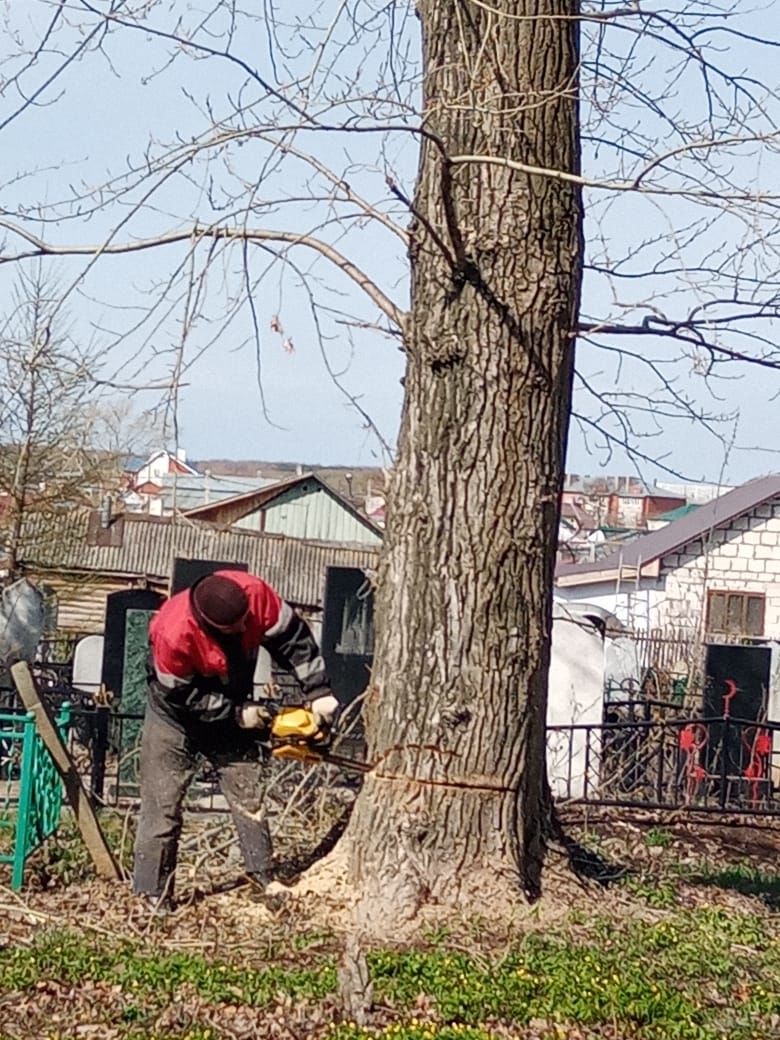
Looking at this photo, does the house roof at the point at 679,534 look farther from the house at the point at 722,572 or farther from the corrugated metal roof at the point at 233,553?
the corrugated metal roof at the point at 233,553

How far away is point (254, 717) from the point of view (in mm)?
6809

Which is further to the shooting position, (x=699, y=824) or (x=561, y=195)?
(x=699, y=824)

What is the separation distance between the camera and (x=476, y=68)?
22.6 feet

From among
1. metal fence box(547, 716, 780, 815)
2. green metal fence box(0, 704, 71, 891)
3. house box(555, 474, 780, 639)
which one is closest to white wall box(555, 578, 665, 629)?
house box(555, 474, 780, 639)

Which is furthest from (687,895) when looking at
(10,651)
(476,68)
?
(10,651)

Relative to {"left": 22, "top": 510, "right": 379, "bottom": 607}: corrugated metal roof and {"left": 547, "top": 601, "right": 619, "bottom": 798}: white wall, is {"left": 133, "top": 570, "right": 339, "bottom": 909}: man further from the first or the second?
{"left": 22, "top": 510, "right": 379, "bottom": 607}: corrugated metal roof

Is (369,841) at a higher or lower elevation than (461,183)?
lower

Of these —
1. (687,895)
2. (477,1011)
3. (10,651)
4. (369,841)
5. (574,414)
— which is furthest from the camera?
(10,651)

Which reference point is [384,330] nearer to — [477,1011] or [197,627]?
[197,627]

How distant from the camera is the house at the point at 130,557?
22047 millimetres

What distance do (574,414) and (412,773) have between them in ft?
8.75

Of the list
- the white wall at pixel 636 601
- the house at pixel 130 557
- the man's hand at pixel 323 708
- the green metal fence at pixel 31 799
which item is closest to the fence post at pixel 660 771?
the man's hand at pixel 323 708

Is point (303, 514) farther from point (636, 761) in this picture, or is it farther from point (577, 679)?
point (636, 761)

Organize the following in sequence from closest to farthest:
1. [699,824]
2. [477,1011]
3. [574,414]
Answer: [477,1011]
[574,414]
[699,824]
